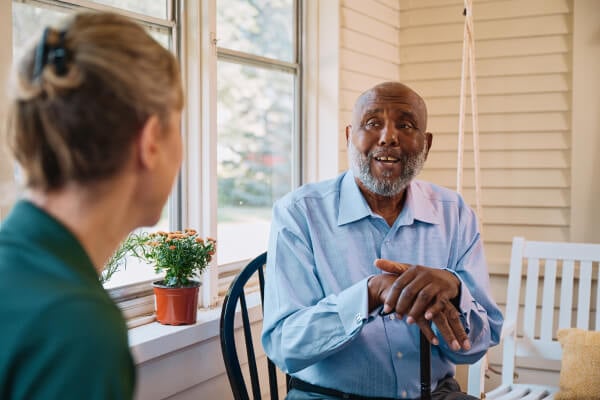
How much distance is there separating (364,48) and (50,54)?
264 centimetres

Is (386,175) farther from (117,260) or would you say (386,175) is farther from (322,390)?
(117,260)

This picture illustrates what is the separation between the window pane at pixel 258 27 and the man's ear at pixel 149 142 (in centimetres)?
172

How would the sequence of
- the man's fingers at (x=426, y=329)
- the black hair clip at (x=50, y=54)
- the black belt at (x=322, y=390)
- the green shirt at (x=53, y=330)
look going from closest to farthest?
1. the green shirt at (x=53, y=330)
2. the black hair clip at (x=50, y=54)
3. the man's fingers at (x=426, y=329)
4. the black belt at (x=322, y=390)

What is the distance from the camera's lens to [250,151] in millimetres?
2773

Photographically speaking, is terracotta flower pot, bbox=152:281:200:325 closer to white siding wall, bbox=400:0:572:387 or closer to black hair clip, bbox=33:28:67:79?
black hair clip, bbox=33:28:67:79

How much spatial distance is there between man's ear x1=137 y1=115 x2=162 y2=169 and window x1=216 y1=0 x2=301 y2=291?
1.68 meters

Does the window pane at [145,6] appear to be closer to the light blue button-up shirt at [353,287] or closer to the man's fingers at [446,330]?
the light blue button-up shirt at [353,287]

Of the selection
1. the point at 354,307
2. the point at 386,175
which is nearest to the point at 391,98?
the point at 386,175

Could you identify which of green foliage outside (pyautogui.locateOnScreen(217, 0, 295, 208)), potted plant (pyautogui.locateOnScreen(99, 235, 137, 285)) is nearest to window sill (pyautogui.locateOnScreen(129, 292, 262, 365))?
potted plant (pyautogui.locateOnScreen(99, 235, 137, 285))

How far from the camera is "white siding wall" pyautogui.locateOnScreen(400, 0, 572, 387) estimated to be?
10.4ft

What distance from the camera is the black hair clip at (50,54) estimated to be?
29.5 inches

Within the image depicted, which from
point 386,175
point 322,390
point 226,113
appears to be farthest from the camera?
point 226,113

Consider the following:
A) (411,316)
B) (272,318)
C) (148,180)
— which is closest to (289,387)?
(272,318)

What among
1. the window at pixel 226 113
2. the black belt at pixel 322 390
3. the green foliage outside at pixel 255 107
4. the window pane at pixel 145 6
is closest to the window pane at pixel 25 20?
the window at pixel 226 113
